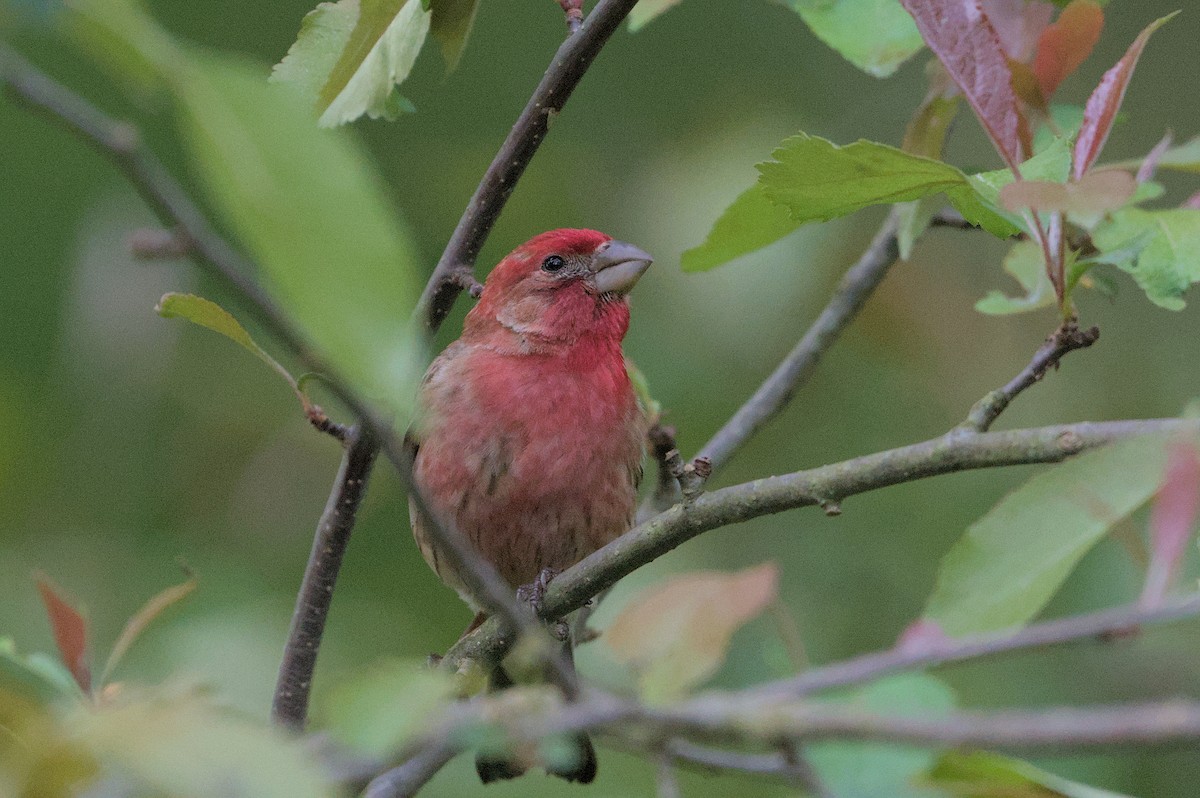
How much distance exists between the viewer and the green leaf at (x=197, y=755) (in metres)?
1.22

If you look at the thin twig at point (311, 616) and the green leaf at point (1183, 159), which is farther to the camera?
the thin twig at point (311, 616)

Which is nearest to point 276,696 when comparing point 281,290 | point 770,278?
point 281,290

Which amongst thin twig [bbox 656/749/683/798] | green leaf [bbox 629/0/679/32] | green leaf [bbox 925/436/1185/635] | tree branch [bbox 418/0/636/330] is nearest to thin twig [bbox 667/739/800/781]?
thin twig [bbox 656/749/683/798]

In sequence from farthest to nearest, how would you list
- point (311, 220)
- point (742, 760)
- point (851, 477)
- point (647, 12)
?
Result: point (647, 12)
point (851, 477)
point (742, 760)
point (311, 220)

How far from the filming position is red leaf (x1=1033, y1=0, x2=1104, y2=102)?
2975 mm

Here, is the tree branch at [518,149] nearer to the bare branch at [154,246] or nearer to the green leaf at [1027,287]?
the green leaf at [1027,287]

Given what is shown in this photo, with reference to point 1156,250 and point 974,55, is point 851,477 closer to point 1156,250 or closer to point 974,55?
point 1156,250

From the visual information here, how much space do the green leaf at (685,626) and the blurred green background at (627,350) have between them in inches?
128

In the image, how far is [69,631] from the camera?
7.70 feet

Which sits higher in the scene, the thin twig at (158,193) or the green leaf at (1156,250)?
the green leaf at (1156,250)

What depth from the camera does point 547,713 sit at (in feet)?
4.64

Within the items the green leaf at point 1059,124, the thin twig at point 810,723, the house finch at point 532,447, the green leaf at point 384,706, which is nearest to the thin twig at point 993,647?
the thin twig at point 810,723

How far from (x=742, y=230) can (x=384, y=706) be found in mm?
1869

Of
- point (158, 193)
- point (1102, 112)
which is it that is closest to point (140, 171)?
point (158, 193)
